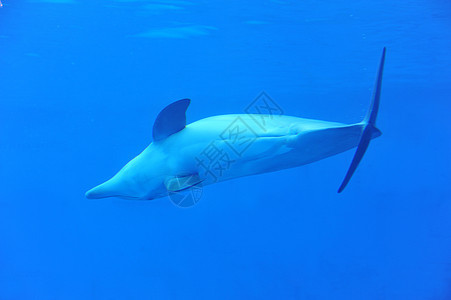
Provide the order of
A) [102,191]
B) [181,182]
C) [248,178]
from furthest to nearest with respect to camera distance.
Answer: [248,178] → [102,191] → [181,182]

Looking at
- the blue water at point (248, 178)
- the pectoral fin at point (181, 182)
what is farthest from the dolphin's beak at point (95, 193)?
the blue water at point (248, 178)

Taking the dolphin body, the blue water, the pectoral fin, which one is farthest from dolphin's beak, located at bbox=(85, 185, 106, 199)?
the blue water

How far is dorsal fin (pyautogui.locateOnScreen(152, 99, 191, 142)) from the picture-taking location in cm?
312

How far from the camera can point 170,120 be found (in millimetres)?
3232

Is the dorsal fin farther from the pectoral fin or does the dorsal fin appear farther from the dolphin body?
the pectoral fin

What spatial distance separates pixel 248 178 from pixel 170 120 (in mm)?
11170

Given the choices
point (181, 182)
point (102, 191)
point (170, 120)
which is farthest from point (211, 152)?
point (102, 191)

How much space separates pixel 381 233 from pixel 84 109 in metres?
19.0

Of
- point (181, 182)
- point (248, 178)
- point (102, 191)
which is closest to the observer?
point (181, 182)

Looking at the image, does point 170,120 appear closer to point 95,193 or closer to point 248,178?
point 95,193

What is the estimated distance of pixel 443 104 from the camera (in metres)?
21.3

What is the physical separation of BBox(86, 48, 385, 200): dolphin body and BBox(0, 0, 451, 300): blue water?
7.70 m

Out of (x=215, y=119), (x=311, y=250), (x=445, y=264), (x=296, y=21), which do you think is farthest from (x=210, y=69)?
(x=445, y=264)

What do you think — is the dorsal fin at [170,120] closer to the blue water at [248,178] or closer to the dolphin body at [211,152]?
the dolphin body at [211,152]
